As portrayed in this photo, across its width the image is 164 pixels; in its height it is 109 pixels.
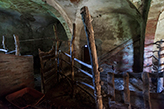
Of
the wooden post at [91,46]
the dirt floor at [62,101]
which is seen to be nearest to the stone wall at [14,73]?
the dirt floor at [62,101]

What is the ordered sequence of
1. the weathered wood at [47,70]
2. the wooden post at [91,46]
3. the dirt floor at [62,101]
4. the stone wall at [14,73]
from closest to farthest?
the wooden post at [91,46], the dirt floor at [62,101], the stone wall at [14,73], the weathered wood at [47,70]

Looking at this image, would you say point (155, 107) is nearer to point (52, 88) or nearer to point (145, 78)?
point (145, 78)

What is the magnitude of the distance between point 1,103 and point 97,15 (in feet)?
19.9

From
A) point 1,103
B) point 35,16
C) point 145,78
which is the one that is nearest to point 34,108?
point 1,103

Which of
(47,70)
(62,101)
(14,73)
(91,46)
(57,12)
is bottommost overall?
(62,101)

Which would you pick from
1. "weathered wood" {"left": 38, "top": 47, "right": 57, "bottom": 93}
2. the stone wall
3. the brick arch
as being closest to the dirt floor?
"weathered wood" {"left": 38, "top": 47, "right": 57, "bottom": 93}

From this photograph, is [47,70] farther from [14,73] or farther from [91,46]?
[91,46]

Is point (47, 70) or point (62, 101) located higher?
point (47, 70)

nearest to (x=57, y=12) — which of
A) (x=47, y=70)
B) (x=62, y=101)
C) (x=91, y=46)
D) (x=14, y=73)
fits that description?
(x=47, y=70)

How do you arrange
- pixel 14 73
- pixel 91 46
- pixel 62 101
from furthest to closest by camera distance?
pixel 62 101, pixel 14 73, pixel 91 46

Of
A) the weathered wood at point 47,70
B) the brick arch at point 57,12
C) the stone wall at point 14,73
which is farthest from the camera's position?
the brick arch at point 57,12

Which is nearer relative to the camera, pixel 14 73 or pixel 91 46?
pixel 91 46

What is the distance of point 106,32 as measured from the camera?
20.0 feet

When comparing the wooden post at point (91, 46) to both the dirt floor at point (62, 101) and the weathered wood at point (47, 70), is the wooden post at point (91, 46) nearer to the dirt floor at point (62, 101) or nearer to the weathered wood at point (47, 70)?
the dirt floor at point (62, 101)
